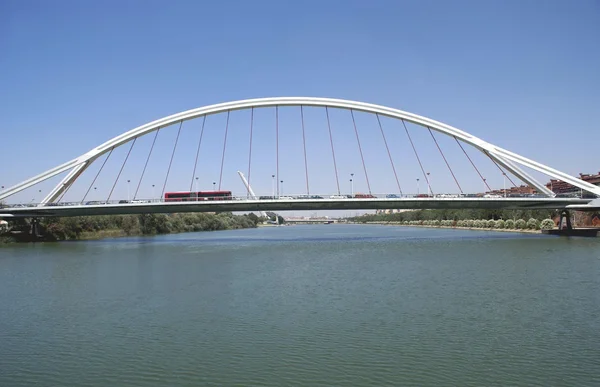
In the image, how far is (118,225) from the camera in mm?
68625

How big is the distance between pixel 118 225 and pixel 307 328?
205 ft

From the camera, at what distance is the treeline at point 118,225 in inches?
→ 2158

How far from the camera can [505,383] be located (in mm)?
8023

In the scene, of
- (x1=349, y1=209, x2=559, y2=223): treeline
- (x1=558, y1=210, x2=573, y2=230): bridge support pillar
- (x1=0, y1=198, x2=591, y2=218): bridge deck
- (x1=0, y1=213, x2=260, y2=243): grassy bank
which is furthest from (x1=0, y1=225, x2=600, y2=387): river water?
(x1=349, y1=209, x2=559, y2=223): treeline

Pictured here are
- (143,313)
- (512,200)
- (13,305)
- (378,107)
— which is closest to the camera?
(143,313)

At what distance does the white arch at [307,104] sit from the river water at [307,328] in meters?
26.4

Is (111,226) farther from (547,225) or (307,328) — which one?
(307,328)

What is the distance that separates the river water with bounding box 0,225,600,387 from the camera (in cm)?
872

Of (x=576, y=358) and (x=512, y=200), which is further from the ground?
(x=512, y=200)

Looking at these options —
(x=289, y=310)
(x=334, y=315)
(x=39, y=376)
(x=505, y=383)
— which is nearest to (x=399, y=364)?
(x=505, y=383)

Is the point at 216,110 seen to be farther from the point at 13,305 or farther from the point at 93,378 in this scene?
the point at 93,378

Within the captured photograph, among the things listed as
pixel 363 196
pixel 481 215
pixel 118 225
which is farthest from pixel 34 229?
pixel 481 215

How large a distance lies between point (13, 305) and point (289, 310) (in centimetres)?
893

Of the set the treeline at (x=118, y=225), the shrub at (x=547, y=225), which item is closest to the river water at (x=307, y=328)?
the shrub at (x=547, y=225)
